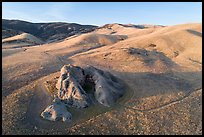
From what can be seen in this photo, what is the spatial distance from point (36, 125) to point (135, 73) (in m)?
14.1

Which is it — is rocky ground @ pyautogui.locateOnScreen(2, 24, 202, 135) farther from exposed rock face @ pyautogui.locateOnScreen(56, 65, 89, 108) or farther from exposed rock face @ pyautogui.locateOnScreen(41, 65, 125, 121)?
exposed rock face @ pyautogui.locateOnScreen(56, 65, 89, 108)

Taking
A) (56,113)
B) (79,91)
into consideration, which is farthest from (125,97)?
(56,113)

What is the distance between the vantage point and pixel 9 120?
21.0m

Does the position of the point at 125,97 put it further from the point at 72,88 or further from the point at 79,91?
the point at 72,88

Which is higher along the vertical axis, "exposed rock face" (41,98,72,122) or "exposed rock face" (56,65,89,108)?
"exposed rock face" (56,65,89,108)

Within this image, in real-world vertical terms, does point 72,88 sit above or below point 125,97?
above

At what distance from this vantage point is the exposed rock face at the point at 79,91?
72.1 feet

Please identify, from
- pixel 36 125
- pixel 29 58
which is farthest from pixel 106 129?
pixel 29 58

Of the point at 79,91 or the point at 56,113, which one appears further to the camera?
the point at 79,91

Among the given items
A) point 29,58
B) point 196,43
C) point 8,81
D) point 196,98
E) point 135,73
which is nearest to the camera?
point 196,98

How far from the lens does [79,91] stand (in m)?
23.7

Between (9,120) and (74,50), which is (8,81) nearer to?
(9,120)

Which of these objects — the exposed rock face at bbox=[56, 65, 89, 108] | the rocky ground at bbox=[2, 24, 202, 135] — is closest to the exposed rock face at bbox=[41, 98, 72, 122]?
the rocky ground at bbox=[2, 24, 202, 135]

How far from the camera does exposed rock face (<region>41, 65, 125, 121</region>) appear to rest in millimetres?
21984
